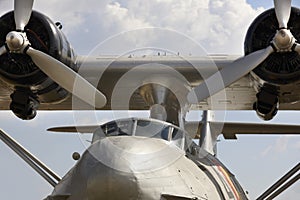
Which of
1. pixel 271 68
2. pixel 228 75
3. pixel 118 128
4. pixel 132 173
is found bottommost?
pixel 132 173

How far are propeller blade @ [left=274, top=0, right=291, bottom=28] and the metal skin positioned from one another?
295 cm

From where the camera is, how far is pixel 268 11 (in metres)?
10.3

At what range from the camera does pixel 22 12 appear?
33.1 ft

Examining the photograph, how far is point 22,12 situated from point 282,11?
14.3ft

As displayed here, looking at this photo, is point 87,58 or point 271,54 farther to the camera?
point 87,58

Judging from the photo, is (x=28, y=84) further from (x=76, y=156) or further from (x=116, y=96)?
(x=76, y=156)

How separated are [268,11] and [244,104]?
286 centimetres

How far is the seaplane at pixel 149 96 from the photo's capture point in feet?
23.3

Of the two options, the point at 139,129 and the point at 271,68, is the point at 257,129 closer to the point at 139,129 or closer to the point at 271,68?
the point at 271,68

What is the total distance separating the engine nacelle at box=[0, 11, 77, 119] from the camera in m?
10.2

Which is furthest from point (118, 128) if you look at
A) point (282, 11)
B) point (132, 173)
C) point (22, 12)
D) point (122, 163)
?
point (282, 11)

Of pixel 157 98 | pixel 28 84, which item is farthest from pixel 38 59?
pixel 157 98

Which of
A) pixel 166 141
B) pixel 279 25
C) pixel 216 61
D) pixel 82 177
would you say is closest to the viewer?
pixel 82 177

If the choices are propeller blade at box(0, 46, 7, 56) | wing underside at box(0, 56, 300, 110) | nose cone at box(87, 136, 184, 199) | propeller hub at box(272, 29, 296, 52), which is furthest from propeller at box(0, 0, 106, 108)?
propeller hub at box(272, 29, 296, 52)
